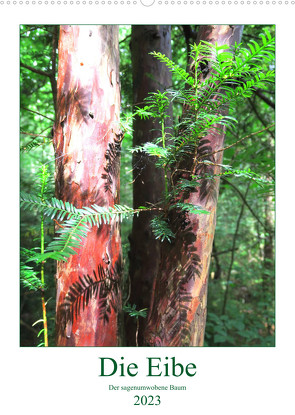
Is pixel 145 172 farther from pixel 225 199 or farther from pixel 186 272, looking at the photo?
pixel 225 199

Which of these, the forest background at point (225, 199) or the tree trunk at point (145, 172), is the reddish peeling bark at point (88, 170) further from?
the tree trunk at point (145, 172)

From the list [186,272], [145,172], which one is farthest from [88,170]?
[145,172]

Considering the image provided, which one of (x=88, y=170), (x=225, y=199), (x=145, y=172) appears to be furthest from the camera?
(x=225, y=199)

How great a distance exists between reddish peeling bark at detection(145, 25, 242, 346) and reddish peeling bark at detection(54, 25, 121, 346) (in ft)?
0.46

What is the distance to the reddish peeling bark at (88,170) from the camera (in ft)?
2.46

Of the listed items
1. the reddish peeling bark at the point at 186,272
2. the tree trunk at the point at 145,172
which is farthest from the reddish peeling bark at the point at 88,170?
the tree trunk at the point at 145,172

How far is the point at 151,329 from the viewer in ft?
2.75

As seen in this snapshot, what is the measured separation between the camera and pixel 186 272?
2.65 feet

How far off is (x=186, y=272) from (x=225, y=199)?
244 cm

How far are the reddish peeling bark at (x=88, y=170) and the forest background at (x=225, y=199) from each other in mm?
163

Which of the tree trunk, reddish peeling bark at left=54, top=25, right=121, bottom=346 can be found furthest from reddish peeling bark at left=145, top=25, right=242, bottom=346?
the tree trunk
